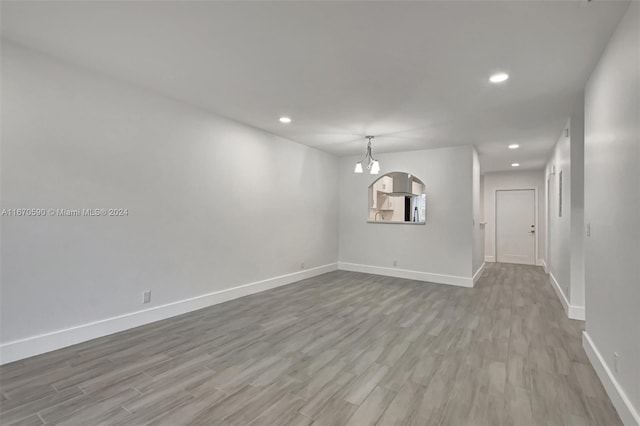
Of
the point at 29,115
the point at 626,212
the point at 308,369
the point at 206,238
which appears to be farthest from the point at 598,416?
the point at 29,115

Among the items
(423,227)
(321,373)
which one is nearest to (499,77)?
(321,373)

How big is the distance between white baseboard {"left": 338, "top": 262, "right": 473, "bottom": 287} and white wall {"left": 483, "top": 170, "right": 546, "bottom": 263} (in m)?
3.80

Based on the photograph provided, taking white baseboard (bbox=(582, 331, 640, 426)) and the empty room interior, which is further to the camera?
the empty room interior

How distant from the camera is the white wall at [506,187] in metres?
8.09

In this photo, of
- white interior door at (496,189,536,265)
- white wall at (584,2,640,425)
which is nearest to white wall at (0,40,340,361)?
white wall at (584,2,640,425)

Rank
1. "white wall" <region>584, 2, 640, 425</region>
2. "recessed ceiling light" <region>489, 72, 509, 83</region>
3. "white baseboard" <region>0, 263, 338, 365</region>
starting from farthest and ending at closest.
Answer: "recessed ceiling light" <region>489, 72, 509, 83</region> → "white baseboard" <region>0, 263, 338, 365</region> → "white wall" <region>584, 2, 640, 425</region>

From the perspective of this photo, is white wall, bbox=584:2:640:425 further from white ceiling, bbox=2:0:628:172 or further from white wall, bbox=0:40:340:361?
white wall, bbox=0:40:340:361

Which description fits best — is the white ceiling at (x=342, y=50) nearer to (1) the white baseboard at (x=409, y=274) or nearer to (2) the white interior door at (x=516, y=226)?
(1) the white baseboard at (x=409, y=274)

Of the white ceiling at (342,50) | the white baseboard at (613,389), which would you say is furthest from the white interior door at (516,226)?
the white baseboard at (613,389)

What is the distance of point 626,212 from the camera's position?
6.16ft

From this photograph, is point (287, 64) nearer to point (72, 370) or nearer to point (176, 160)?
point (176, 160)

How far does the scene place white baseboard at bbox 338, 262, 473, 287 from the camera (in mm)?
5520

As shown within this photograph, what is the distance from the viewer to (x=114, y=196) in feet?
10.2

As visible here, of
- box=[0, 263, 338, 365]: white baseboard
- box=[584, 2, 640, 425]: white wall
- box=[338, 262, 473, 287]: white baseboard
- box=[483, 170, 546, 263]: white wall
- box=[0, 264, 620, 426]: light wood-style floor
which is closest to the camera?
box=[584, 2, 640, 425]: white wall
